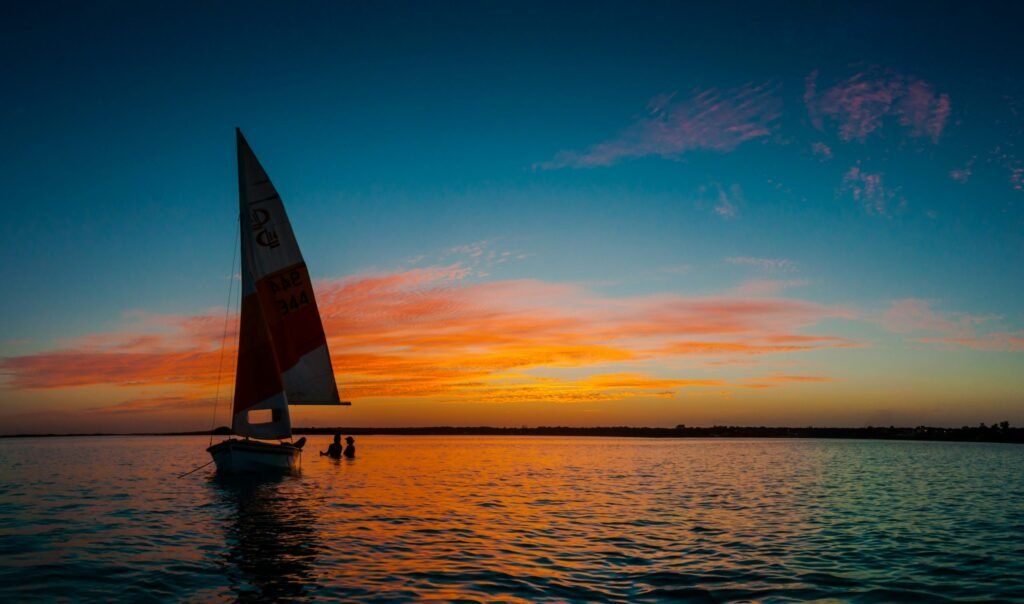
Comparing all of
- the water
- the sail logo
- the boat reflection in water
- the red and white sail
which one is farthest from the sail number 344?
the boat reflection in water

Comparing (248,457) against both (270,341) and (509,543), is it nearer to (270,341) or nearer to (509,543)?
(270,341)

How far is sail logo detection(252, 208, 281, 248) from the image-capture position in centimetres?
3944

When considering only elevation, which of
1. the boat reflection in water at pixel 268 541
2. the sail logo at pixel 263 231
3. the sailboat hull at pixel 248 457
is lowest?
the boat reflection in water at pixel 268 541

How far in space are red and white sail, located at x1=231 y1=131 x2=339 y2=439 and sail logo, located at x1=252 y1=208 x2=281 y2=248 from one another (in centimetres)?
6

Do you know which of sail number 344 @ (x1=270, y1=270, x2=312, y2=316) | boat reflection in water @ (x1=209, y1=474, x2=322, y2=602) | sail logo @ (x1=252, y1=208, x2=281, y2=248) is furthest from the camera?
sail number 344 @ (x1=270, y1=270, x2=312, y2=316)

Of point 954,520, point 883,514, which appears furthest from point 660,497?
point 954,520

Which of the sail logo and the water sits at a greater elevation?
the sail logo

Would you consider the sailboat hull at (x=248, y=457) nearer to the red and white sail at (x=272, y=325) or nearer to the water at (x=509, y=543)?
the red and white sail at (x=272, y=325)

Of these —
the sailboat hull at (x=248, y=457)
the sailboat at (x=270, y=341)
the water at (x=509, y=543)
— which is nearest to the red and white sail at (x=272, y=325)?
the sailboat at (x=270, y=341)

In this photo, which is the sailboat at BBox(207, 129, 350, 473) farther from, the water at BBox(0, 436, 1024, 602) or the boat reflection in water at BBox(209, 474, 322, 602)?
the boat reflection in water at BBox(209, 474, 322, 602)

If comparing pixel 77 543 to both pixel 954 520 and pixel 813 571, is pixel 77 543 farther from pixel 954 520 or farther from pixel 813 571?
pixel 954 520

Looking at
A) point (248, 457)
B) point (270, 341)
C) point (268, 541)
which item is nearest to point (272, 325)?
point (270, 341)

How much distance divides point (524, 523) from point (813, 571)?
10677 mm

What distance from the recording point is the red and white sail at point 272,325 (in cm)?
3794
